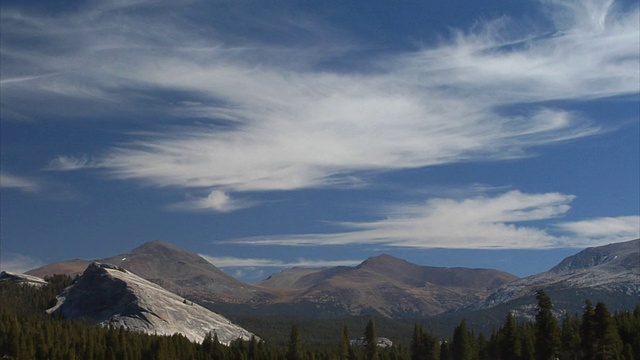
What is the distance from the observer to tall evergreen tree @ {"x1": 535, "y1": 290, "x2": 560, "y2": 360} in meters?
166

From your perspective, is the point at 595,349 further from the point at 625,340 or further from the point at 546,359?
the point at 625,340

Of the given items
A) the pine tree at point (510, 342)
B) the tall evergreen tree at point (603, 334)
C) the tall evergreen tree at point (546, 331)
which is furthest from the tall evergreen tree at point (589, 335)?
the pine tree at point (510, 342)

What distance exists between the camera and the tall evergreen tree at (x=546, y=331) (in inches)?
6555

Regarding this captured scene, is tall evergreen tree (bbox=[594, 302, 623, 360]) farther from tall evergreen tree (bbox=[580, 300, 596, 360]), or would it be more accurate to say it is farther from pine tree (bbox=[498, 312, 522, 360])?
pine tree (bbox=[498, 312, 522, 360])

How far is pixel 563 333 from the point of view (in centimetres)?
19562

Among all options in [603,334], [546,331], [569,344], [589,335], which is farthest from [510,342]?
[603,334]

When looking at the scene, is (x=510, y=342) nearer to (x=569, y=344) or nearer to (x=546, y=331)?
(x=569, y=344)

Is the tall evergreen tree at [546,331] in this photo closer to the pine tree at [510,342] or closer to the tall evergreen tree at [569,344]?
the pine tree at [510,342]

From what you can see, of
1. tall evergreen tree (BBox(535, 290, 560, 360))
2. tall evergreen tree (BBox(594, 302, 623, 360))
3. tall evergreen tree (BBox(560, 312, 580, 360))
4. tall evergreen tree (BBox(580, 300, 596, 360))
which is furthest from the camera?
tall evergreen tree (BBox(560, 312, 580, 360))

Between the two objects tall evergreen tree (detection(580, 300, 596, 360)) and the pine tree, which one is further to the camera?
the pine tree

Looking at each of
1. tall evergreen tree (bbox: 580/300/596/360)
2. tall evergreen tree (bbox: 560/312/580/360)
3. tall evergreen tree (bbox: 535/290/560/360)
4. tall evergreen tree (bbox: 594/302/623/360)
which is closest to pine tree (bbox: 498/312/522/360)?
tall evergreen tree (bbox: 560/312/580/360)

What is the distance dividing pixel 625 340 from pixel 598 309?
48.5m

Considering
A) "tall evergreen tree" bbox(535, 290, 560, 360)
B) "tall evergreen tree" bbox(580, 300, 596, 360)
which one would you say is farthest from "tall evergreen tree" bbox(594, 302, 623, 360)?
"tall evergreen tree" bbox(535, 290, 560, 360)

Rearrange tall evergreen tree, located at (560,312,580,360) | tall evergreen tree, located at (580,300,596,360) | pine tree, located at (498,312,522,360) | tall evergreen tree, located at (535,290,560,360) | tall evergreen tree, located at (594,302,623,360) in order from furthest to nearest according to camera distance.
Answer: tall evergreen tree, located at (560,312,580,360)
pine tree, located at (498,312,522,360)
tall evergreen tree, located at (535,290,560,360)
tall evergreen tree, located at (580,300,596,360)
tall evergreen tree, located at (594,302,623,360)
